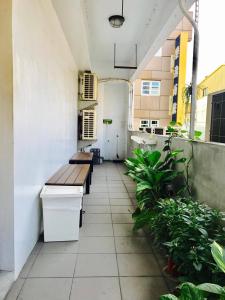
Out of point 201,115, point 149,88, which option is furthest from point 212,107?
point 149,88

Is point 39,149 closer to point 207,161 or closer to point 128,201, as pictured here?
point 207,161

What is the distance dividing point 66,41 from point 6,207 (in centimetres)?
354

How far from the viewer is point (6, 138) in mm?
1824

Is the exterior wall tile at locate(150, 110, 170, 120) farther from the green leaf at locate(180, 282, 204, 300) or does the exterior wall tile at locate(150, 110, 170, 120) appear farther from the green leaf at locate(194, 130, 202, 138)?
the green leaf at locate(180, 282, 204, 300)

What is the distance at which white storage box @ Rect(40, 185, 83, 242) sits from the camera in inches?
101

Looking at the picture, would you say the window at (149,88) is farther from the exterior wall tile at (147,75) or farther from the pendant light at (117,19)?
the pendant light at (117,19)

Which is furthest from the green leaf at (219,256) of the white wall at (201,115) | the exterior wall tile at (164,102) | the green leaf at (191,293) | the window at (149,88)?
the exterior wall tile at (164,102)

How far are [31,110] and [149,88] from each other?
641 cm

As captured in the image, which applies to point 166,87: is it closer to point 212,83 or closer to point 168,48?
point 168,48

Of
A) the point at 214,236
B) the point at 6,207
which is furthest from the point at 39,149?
the point at 214,236

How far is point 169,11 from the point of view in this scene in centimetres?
344

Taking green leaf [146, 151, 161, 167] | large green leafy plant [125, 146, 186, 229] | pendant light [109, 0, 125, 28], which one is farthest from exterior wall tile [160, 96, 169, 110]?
large green leafy plant [125, 146, 186, 229]

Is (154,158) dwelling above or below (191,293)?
above

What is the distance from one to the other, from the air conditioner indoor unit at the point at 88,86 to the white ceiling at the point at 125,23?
81 centimetres
